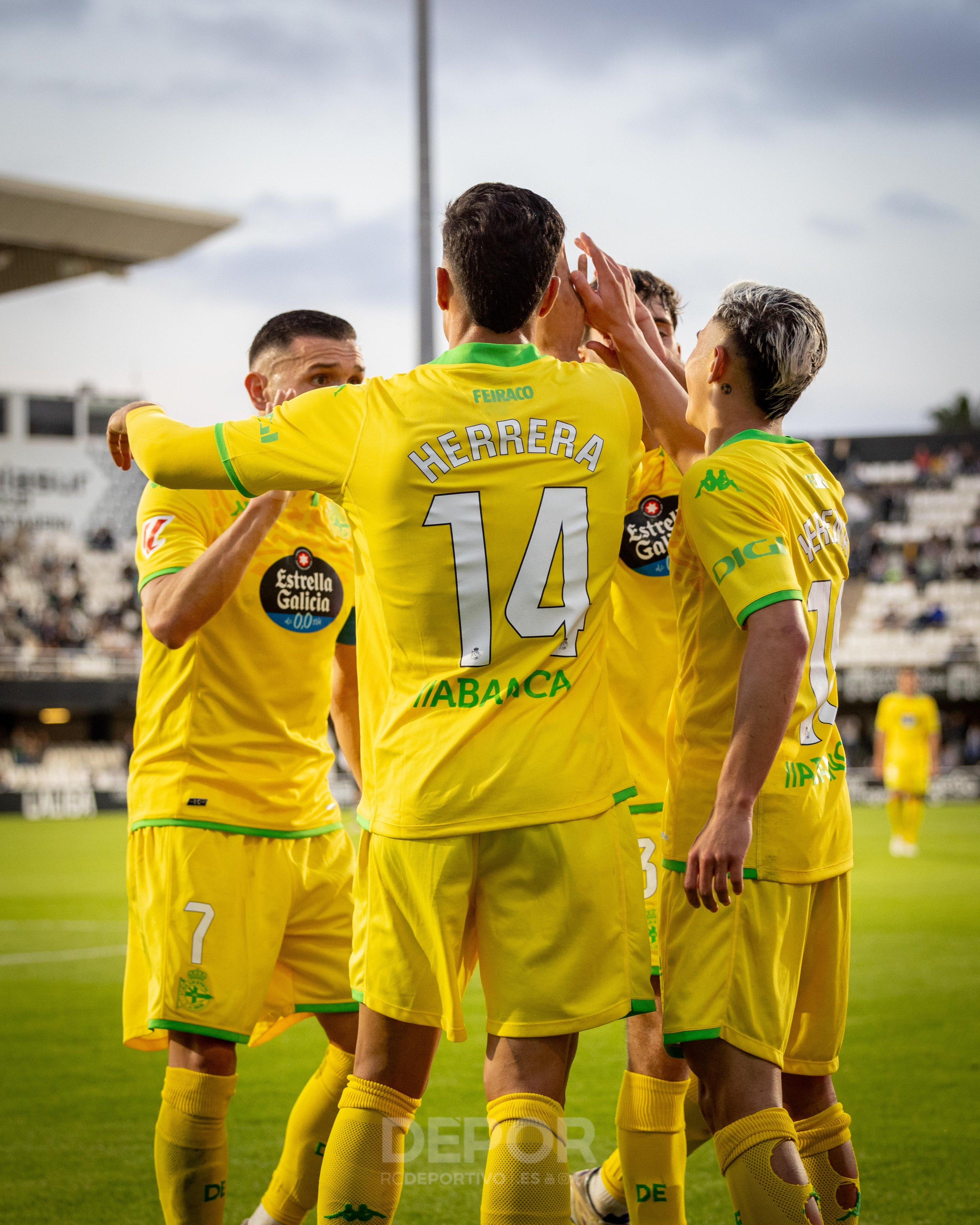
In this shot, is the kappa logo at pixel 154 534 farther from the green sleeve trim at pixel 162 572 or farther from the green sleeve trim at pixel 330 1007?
the green sleeve trim at pixel 330 1007

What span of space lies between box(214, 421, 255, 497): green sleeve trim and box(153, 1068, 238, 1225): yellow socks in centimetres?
158

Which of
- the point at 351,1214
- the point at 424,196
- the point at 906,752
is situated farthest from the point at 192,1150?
the point at 906,752

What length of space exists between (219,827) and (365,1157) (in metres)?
1.18

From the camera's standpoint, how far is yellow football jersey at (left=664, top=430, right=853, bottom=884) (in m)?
2.53

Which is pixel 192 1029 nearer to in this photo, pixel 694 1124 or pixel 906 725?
pixel 694 1124

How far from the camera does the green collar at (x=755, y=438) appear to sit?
268 cm

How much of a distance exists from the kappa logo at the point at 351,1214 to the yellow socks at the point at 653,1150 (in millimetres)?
969

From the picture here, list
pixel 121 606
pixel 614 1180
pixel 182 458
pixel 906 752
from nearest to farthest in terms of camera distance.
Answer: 1. pixel 182 458
2. pixel 614 1180
3. pixel 906 752
4. pixel 121 606

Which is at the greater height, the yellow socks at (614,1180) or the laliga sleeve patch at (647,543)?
the laliga sleeve patch at (647,543)

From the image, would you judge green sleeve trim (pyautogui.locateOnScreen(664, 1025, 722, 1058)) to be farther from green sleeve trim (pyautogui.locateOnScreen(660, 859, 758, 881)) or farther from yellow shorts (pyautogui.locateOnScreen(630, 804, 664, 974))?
yellow shorts (pyautogui.locateOnScreen(630, 804, 664, 974))

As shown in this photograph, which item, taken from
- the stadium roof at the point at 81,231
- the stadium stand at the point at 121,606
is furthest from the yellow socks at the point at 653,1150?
the stadium roof at the point at 81,231

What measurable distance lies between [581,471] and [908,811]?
14.6 meters

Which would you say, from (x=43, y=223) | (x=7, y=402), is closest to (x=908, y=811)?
(x=43, y=223)

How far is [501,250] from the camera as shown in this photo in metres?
2.39
